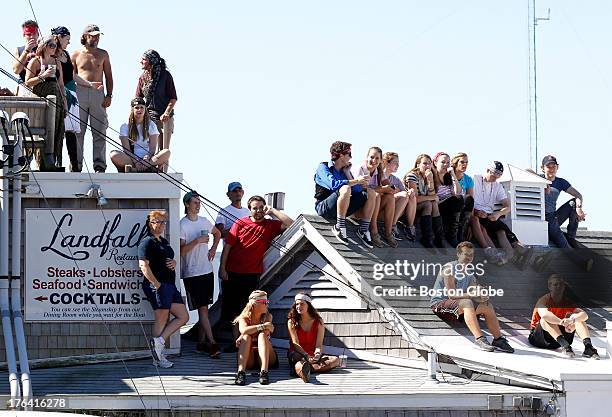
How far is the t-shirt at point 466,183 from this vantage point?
16352 millimetres

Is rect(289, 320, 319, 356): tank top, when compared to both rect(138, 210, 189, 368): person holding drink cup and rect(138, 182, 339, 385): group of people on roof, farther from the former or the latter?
rect(138, 210, 189, 368): person holding drink cup

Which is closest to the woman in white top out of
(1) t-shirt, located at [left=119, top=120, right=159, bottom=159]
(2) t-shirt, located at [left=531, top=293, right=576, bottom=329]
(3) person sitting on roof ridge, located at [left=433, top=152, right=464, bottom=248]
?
(1) t-shirt, located at [left=119, top=120, right=159, bottom=159]

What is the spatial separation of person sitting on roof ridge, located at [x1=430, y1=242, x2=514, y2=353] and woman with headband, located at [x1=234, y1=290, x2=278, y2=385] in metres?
2.03

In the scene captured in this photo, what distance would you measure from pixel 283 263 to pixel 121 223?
1939mm

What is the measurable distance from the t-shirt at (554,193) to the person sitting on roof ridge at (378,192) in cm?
319

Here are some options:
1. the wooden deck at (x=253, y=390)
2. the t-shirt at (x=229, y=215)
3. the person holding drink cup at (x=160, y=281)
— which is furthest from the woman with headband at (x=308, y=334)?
the t-shirt at (x=229, y=215)

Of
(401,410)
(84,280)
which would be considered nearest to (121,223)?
(84,280)

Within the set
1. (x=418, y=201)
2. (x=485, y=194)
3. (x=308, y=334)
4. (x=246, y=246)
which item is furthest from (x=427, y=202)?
(x=308, y=334)

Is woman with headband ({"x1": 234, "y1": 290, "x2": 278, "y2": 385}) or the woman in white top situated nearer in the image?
woman with headband ({"x1": 234, "y1": 290, "x2": 278, "y2": 385})

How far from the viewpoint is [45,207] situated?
1484 cm

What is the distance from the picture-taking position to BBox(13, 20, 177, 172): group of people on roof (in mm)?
15000

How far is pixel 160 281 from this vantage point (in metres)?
14.4

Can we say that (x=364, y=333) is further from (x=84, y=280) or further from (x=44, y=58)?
(x=44, y=58)
